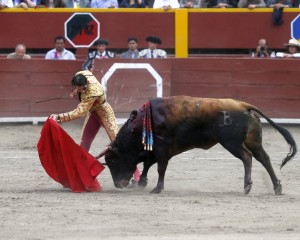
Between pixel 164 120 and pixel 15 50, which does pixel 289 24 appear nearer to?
pixel 15 50

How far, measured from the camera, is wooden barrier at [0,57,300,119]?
1476 centimetres

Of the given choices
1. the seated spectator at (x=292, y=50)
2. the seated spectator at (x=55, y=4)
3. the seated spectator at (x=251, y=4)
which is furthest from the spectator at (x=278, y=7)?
the seated spectator at (x=55, y=4)

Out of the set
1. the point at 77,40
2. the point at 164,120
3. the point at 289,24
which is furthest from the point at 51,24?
the point at 164,120

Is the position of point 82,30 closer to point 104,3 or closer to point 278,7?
point 104,3

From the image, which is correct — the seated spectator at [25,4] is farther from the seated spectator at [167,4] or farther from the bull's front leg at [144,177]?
the bull's front leg at [144,177]

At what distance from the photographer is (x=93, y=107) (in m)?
9.86

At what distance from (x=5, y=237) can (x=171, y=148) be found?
2617 millimetres

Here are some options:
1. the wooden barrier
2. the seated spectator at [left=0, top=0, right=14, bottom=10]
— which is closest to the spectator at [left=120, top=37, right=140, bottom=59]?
the wooden barrier

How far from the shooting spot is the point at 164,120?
9.44 m

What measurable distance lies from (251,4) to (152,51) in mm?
2090

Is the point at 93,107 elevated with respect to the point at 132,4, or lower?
elevated

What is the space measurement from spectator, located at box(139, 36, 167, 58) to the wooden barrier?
30 cm

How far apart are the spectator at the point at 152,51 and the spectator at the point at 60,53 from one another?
1051 mm

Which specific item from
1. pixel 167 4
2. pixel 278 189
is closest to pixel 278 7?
pixel 167 4
